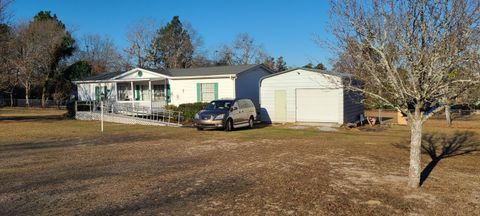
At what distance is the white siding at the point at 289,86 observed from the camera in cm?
2212

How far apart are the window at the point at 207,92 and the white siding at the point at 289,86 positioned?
368 centimetres

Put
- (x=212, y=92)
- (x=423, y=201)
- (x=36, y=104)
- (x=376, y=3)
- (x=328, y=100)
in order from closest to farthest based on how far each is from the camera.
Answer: (x=423, y=201) < (x=376, y=3) < (x=328, y=100) < (x=212, y=92) < (x=36, y=104)

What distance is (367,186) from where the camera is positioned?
7.46m

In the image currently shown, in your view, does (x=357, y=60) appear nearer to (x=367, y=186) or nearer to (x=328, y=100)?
(x=367, y=186)

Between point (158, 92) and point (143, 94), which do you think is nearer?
point (158, 92)

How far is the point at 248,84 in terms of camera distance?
27000 mm

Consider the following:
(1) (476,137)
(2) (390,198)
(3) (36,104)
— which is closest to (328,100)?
(1) (476,137)

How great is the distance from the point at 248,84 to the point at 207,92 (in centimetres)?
293

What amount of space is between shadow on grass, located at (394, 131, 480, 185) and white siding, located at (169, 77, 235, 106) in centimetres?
1230

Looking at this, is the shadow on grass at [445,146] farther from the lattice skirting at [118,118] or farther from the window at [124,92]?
the window at [124,92]

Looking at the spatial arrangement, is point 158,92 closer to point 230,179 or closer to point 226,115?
point 226,115

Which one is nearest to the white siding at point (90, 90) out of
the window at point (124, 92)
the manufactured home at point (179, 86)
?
the manufactured home at point (179, 86)

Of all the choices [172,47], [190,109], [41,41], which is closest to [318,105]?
[190,109]

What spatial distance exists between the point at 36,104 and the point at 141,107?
115 ft
